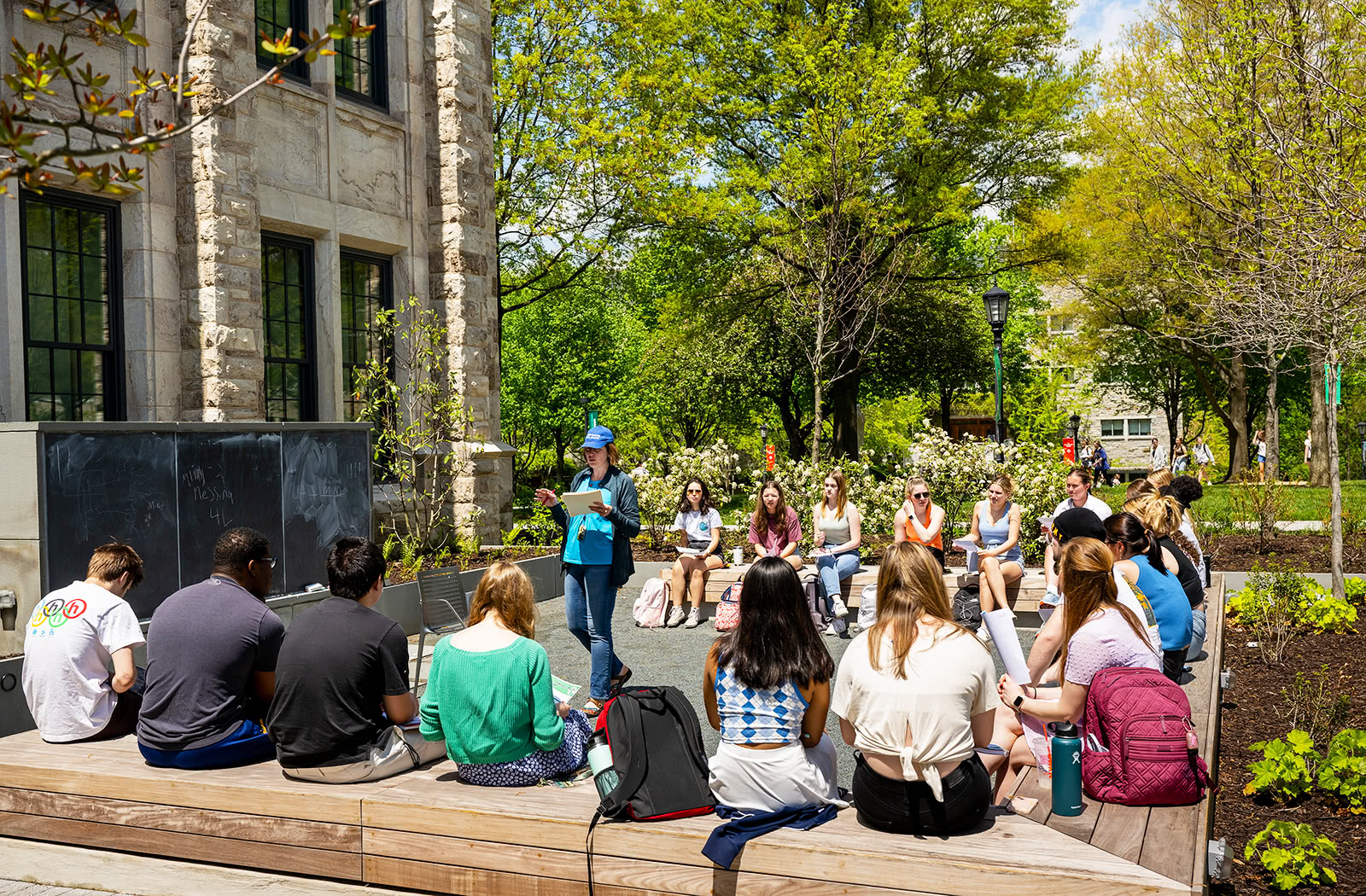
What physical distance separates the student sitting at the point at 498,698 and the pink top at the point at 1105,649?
7.39 feet

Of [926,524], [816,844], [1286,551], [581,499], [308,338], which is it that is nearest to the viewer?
[816,844]

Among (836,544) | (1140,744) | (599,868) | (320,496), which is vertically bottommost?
(599,868)

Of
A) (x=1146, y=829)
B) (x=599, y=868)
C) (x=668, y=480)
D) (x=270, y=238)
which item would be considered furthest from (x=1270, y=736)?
(x=668, y=480)

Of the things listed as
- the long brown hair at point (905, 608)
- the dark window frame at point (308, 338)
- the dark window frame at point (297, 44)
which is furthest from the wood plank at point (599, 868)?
the dark window frame at point (297, 44)

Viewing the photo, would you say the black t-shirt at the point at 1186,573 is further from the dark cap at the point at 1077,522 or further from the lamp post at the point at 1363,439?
the lamp post at the point at 1363,439

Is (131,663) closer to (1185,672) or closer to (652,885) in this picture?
(652,885)

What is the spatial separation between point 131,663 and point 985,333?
30782 millimetres

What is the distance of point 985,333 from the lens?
110 ft

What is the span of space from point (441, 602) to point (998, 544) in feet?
18.1

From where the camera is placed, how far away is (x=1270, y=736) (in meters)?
7.01

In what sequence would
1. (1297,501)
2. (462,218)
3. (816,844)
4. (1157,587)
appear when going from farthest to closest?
(1297,501)
(462,218)
(1157,587)
(816,844)

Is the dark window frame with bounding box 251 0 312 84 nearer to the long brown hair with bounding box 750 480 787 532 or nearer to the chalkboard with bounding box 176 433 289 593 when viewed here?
the chalkboard with bounding box 176 433 289 593

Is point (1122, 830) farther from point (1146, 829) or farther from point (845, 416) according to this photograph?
point (845, 416)

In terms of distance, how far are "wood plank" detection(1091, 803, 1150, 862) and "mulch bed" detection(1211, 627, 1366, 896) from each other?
74 cm
